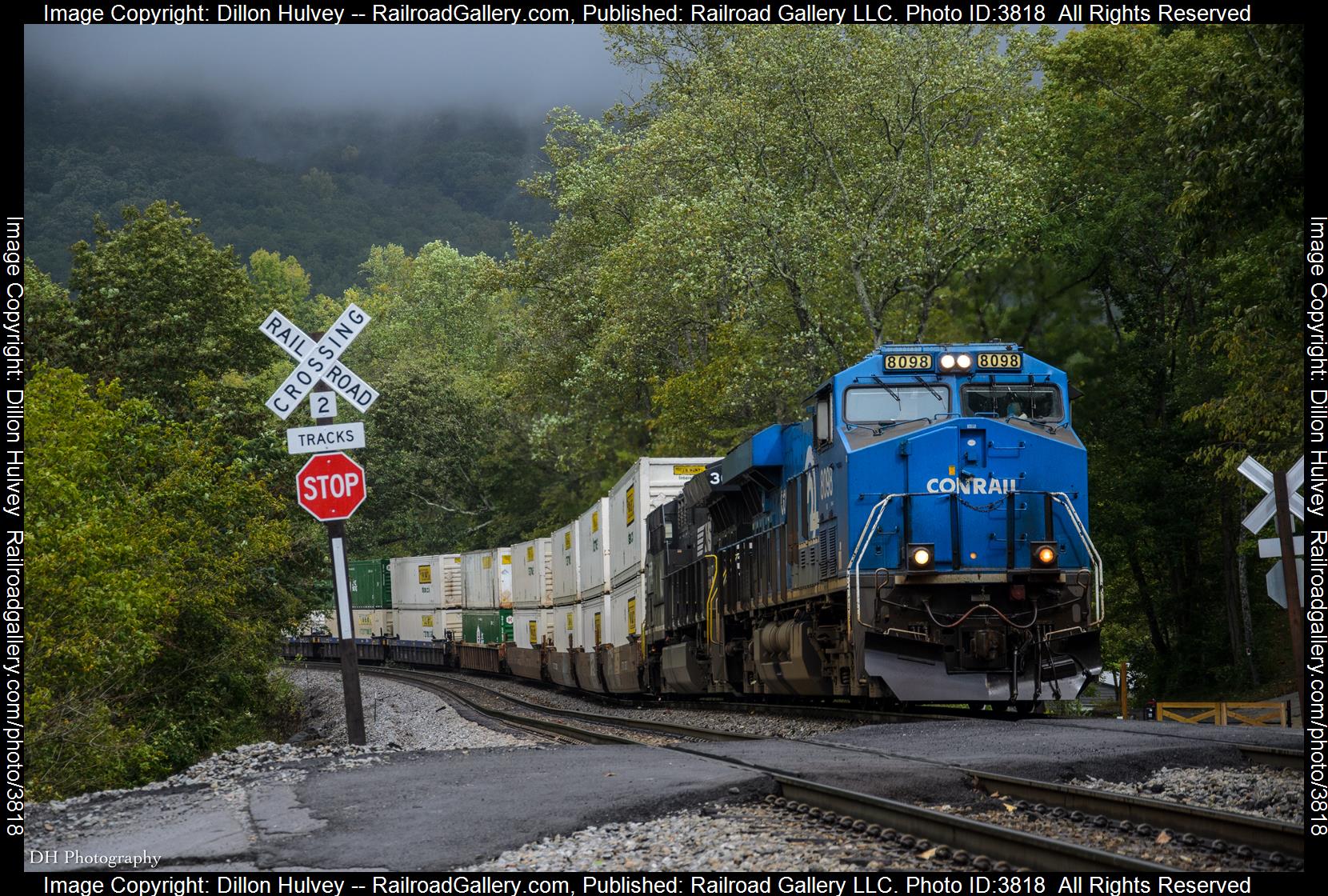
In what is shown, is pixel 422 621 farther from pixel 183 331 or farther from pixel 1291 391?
pixel 1291 391

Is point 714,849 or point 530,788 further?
point 530,788

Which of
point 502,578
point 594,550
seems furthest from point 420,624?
point 594,550

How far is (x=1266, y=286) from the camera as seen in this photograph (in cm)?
2495

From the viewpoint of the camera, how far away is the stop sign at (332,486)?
Answer: 570 inches

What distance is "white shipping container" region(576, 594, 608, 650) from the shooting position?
99.4 ft

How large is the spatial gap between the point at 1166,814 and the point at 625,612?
21.5m

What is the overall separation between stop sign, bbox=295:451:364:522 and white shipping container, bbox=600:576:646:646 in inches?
511

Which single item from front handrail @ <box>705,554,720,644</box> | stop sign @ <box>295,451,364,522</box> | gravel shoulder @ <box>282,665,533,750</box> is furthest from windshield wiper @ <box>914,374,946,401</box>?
front handrail @ <box>705,554,720,644</box>

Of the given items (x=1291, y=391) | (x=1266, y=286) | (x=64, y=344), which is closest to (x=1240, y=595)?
(x=1266, y=286)

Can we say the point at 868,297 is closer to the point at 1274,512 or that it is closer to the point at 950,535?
the point at 950,535

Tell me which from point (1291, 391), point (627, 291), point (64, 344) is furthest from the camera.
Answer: point (627, 291)

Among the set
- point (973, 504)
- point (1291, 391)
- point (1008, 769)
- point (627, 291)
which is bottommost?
point (1008, 769)

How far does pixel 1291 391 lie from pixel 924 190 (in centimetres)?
1419

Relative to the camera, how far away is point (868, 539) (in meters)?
14.9
